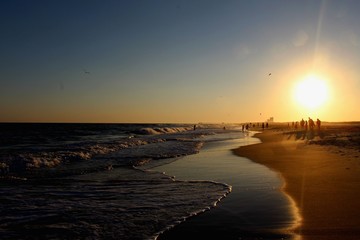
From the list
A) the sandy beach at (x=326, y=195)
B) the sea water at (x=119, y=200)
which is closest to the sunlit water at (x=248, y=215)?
the sea water at (x=119, y=200)

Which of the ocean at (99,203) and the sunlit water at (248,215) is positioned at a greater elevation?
the sunlit water at (248,215)

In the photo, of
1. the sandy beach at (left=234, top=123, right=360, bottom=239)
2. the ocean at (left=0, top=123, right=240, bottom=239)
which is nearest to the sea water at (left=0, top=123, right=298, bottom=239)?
the ocean at (left=0, top=123, right=240, bottom=239)

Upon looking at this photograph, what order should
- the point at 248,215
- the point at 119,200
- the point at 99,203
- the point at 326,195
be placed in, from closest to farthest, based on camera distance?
the point at 248,215, the point at 326,195, the point at 99,203, the point at 119,200

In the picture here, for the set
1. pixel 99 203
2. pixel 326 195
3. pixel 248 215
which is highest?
pixel 326 195

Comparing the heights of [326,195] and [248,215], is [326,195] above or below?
above

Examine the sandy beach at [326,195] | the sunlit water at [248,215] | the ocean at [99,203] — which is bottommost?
the ocean at [99,203]

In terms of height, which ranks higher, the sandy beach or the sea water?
the sandy beach

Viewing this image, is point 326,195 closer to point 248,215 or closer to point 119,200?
point 248,215

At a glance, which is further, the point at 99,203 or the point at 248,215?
the point at 99,203

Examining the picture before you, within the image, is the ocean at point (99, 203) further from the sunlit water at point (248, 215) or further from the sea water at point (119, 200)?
the sunlit water at point (248, 215)

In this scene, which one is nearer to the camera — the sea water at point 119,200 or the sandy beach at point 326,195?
the sandy beach at point 326,195

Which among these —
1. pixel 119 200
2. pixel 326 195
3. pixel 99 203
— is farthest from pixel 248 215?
pixel 99 203

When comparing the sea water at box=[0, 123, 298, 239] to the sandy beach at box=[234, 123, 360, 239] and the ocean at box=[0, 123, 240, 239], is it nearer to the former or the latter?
the ocean at box=[0, 123, 240, 239]

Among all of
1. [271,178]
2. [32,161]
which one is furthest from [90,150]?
[271,178]
